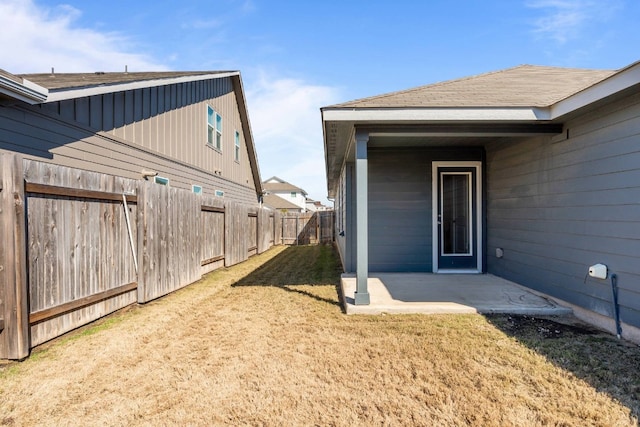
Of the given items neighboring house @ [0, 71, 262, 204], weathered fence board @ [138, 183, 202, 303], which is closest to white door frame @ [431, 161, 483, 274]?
weathered fence board @ [138, 183, 202, 303]

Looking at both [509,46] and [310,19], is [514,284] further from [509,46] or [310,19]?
[310,19]

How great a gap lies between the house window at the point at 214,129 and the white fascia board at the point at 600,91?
363 inches

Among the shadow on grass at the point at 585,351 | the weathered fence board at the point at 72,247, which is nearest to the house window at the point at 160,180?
the weathered fence board at the point at 72,247

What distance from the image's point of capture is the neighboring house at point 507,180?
12.2 feet

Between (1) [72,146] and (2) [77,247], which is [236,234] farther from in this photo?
(2) [77,247]

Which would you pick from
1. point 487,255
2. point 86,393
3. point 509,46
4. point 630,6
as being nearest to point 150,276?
point 86,393

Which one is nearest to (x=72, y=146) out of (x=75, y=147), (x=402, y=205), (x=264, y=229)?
(x=75, y=147)

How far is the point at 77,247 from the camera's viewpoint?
3.93m

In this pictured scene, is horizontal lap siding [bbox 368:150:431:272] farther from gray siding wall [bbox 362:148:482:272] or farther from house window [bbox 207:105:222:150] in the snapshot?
house window [bbox 207:105:222:150]

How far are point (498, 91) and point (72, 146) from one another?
21.6 ft

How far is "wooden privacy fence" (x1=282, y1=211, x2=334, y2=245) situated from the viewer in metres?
16.8

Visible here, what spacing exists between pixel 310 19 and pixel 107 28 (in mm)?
5121

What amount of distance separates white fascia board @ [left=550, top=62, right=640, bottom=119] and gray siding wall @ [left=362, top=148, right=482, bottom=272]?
251cm

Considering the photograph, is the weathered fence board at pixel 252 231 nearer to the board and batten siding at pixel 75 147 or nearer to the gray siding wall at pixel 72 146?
the board and batten siding at pixel 75 147
